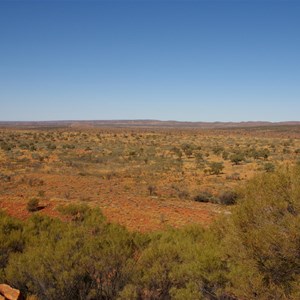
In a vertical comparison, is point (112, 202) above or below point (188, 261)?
below

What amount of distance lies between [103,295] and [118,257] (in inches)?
41.7

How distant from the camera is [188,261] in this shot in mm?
6703

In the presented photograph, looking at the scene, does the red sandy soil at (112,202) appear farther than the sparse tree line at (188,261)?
Yes

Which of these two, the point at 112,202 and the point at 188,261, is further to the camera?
the point at 112,202

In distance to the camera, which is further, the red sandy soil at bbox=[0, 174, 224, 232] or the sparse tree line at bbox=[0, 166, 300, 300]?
the red sandy soil at bbox=[0, 174, 224, 232]

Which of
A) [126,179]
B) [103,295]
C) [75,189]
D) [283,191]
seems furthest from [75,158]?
[283,191]

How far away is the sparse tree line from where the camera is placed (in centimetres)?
558

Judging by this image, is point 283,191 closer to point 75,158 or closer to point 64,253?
point 64,253

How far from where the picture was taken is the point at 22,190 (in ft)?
61.9

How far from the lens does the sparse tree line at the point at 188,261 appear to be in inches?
220

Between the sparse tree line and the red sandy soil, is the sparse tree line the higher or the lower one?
the higher one

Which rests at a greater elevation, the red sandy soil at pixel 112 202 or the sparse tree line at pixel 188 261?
the sparse tree line at pixel 188 261

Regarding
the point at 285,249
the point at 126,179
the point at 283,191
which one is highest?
the point at 283,191

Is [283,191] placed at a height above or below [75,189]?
above
